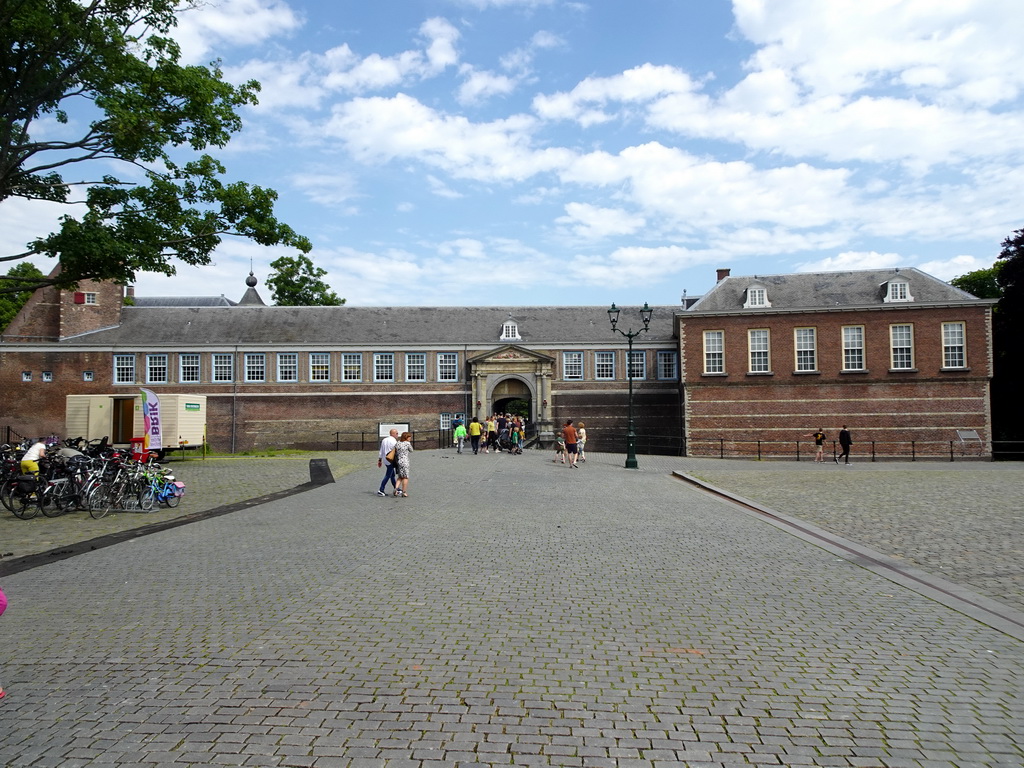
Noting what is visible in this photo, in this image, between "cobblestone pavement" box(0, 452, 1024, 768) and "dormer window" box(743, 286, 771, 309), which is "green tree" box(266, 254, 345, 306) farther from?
"cobblestone pavement" box(0, 452, 1024, 768)

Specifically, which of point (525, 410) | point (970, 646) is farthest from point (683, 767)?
point (525, 410)

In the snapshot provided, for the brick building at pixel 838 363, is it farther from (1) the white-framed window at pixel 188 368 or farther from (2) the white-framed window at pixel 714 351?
(1) the white-framed window at pixel 188 368

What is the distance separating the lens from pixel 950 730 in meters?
3.79

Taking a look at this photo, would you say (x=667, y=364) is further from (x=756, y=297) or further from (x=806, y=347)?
(x=806, y=347)

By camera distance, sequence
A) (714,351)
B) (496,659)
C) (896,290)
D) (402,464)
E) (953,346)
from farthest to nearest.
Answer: (714,351) < (896,290) < (953,346) < (402,464) < (496,659)

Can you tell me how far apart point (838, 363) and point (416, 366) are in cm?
2312

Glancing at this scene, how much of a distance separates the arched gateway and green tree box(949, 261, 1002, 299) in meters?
28.6

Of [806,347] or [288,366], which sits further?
[288,366]

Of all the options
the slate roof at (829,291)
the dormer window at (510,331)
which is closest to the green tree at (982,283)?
the slate roof at (829,291)

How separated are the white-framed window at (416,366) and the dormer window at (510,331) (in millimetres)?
5026

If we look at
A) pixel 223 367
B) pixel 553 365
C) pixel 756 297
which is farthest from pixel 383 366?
pixel 756 297

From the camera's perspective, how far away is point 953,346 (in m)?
35.0

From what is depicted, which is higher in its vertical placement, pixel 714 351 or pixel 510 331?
pixel 510 331

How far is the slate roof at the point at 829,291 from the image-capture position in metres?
35.4
